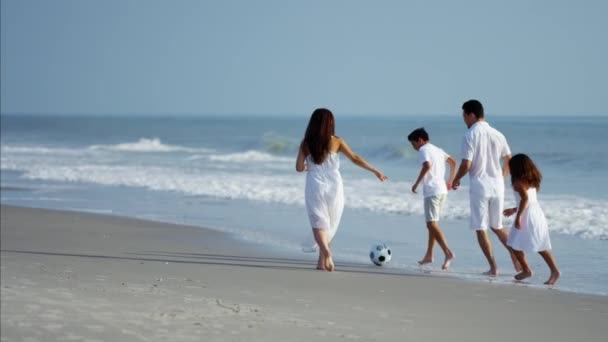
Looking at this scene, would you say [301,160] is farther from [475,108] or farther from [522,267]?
[522,267]

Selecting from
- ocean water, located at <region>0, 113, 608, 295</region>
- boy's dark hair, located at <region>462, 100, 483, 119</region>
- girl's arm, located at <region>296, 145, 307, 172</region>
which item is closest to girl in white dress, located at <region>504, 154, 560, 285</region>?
ocean water, located at <region>0, 113, 608, 295</region>

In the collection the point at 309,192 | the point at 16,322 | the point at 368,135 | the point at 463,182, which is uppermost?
the point at 368,135

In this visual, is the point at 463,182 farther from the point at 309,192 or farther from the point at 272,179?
the point at 309,192

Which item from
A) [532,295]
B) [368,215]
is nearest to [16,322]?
[532,295]

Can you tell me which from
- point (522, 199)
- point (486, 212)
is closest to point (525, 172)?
point (522, 199)

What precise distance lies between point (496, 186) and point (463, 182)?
12.2 metres

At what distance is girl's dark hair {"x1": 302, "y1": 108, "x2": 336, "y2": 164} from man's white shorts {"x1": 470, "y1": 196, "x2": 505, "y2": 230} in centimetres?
157

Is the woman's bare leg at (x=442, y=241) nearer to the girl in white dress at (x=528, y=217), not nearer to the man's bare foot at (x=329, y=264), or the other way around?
the girl in white dress at (x=528, y=217)

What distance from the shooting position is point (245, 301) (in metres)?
6.77

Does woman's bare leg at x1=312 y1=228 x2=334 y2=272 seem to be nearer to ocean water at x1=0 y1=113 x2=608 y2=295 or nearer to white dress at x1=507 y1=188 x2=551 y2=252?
ocean water at x1=0 y1=113 x2=608 y2=295

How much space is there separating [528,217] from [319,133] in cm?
220

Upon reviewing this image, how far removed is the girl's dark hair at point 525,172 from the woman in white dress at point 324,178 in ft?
4.74

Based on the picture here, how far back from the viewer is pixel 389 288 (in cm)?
774

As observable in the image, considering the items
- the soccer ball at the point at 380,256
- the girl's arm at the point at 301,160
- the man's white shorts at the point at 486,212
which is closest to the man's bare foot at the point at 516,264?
the man's white shorts at the point at 486,212
